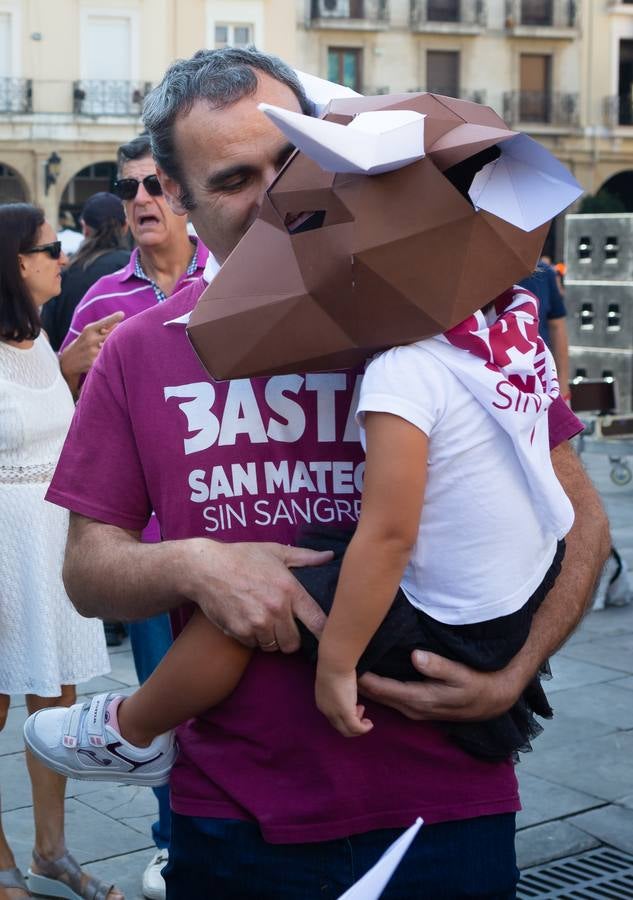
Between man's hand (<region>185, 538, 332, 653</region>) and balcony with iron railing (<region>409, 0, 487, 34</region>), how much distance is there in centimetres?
3334

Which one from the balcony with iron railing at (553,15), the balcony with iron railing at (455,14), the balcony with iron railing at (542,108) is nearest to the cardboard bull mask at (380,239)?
the balcony with iron railing at (455,14)

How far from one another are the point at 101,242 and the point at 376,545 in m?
4.77

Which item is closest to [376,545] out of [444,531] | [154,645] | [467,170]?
[444,531]

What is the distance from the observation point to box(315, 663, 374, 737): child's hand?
170cm

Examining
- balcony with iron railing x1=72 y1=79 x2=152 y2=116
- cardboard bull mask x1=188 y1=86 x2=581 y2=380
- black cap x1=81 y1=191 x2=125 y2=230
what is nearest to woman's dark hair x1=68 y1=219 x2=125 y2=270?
black cap x1=81 y1=191 x2=125 y2=230

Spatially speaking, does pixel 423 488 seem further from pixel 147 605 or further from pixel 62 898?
pixel 62 898

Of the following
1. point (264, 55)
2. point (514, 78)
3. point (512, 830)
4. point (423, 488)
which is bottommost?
point (512, 830)

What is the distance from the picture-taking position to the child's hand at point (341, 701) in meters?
1.70

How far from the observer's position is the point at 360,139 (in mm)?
1567

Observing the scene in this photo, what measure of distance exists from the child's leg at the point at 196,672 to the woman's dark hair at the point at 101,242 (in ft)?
14.5

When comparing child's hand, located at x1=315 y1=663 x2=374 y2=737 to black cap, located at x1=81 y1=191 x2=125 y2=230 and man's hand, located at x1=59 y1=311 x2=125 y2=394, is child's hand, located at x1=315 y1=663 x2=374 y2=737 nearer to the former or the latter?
man's hand, located at x1=59 y1=311 x2=125 y2=394

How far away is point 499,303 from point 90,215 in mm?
4659

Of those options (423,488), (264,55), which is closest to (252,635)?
(423,488)

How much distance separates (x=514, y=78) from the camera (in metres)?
34.3
